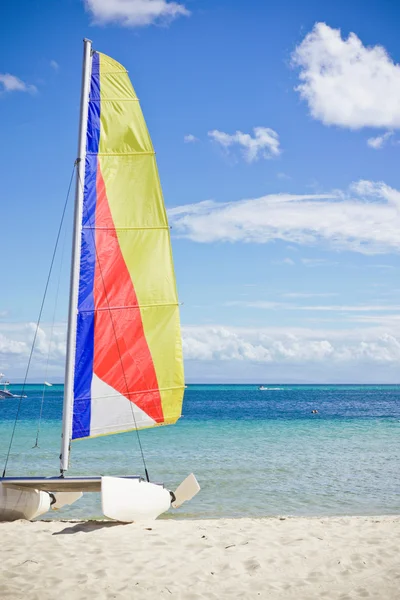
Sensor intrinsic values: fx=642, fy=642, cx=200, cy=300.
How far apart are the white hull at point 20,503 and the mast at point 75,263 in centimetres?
79

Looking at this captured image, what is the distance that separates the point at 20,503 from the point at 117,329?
2.88m

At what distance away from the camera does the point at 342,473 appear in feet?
54.9

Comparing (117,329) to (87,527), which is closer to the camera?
(87,527)

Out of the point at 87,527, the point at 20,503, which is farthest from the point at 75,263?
the point at 87,527

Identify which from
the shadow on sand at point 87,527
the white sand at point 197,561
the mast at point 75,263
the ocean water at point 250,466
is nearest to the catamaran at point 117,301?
the mast at point 75,263

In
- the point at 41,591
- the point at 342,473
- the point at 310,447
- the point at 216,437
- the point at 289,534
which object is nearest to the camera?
the point at 41,591

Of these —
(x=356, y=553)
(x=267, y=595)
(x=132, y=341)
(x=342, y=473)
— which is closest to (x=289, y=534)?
(x=356, y=553)

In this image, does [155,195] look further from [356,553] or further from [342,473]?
[342,473]

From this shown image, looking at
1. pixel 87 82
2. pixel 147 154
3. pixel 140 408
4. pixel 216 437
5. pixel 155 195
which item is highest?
pixel 87 82

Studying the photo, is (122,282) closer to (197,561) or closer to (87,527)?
(87,527)

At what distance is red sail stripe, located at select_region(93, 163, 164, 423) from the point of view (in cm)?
954

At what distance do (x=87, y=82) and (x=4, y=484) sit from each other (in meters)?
5.96

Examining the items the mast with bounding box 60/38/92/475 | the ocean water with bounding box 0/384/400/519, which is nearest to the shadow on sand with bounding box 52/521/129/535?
the mast with bounding box 60/38/92/475

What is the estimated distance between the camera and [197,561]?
757 cm
